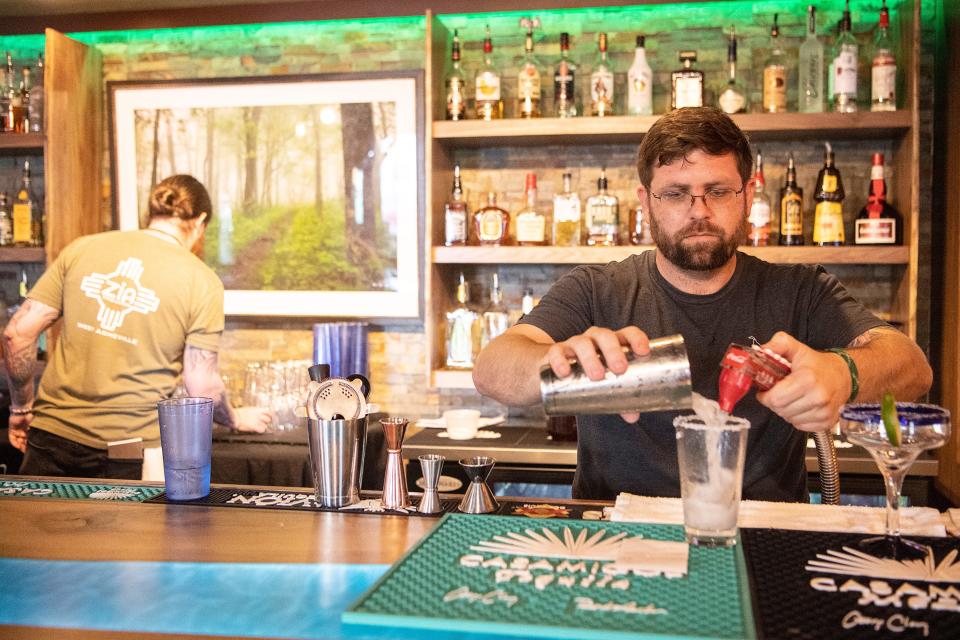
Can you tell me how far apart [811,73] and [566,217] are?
89cm

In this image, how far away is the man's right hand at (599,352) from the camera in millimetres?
1248

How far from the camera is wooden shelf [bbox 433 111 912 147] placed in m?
2.90

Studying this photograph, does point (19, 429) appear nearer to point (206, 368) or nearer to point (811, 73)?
point (206, 368)

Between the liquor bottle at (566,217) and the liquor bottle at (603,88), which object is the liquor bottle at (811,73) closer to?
the liquor bottle at (603,88)

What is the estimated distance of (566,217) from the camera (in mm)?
3240

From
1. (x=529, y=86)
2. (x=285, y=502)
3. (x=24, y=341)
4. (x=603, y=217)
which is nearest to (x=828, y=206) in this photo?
(x=603, y=217)

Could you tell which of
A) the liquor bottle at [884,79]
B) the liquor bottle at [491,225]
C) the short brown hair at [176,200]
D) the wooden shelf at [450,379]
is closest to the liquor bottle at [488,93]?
the liquor bottle at [491,225]

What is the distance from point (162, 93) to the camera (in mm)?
3561

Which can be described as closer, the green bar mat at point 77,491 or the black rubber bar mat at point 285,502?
the black rubber bar mat at point 285,502

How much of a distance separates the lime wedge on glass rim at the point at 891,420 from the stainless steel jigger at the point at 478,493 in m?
0.55

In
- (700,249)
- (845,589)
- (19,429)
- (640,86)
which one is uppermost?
(640,86)

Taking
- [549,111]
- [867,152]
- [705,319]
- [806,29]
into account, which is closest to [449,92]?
[549,111]

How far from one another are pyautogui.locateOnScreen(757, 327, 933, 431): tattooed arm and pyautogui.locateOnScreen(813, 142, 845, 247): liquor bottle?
1.44 meters

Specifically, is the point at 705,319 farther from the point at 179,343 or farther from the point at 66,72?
the point at 66,72
